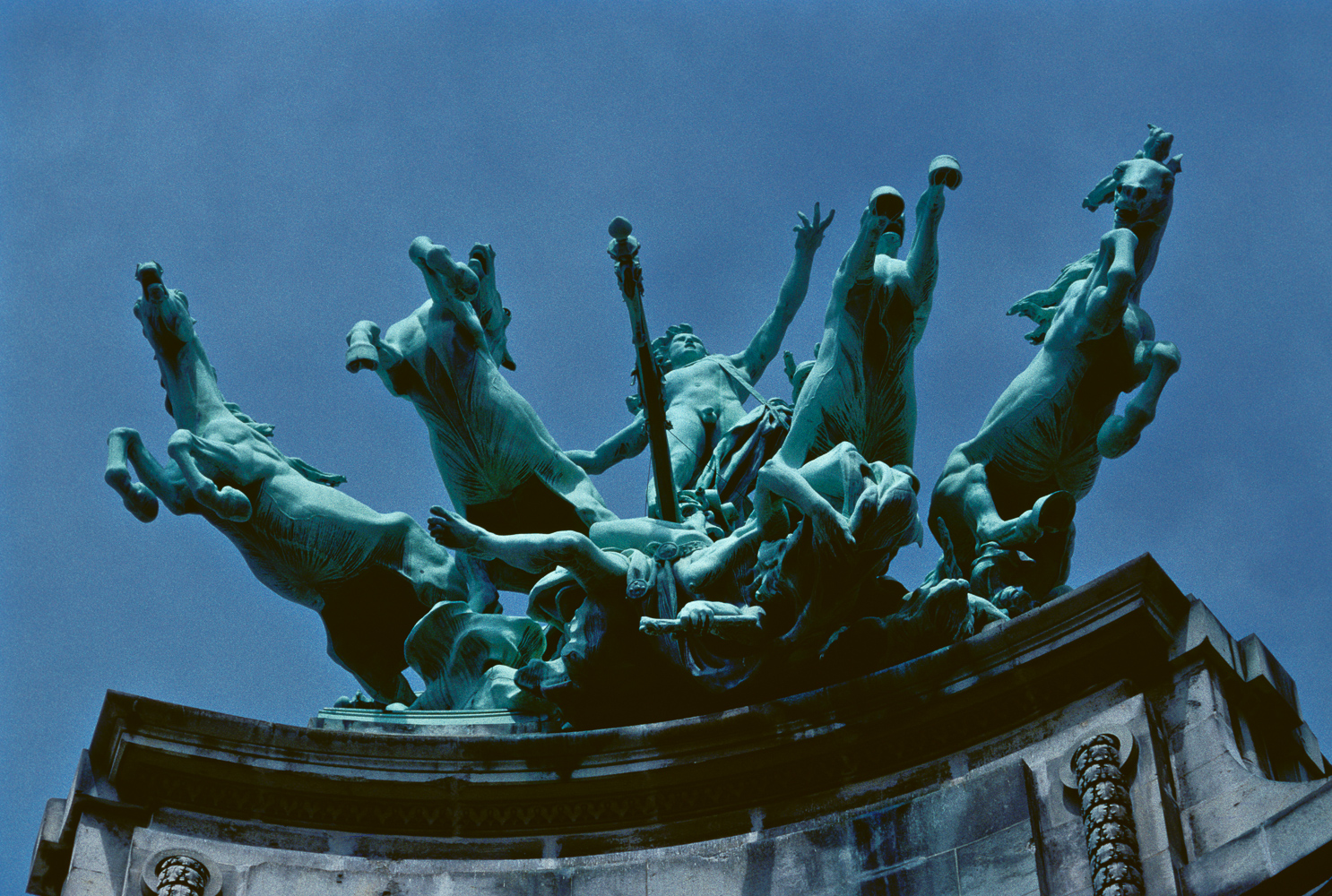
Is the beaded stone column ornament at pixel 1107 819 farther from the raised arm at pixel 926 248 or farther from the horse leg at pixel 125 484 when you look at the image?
the horse leg at pixel 125 484

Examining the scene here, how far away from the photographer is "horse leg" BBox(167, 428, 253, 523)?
18375 millimetres

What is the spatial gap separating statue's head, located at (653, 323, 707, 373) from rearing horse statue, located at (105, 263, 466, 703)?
129 inches

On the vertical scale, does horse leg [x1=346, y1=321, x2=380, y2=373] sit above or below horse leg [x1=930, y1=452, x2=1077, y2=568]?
above

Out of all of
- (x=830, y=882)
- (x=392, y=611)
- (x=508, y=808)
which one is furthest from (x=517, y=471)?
(x=830, y=882)

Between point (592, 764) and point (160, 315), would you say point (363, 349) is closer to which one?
point (160, 315)

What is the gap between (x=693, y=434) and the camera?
20406mm

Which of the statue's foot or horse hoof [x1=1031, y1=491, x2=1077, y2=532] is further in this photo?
horse hoof [x1=1031, y1=491, x2=1077, y2=532]

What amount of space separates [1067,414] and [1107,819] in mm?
4085

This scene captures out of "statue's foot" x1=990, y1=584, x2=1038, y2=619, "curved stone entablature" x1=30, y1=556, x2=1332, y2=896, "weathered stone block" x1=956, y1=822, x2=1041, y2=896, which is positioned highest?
"statue's foot" x1=990, y1=584, x2=1038, y2=619

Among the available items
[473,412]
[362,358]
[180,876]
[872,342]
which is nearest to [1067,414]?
[872,342]

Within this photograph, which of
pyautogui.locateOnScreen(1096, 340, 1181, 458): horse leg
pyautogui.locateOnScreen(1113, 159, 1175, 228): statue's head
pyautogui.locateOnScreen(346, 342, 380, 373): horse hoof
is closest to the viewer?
pyautogui.locateOnScreen(1096, 340, 1181, 458): horse leg

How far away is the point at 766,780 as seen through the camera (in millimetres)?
15945

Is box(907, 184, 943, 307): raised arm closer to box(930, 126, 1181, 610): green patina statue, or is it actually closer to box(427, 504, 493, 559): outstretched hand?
box(930, 126, 1181, 610): green patina statue

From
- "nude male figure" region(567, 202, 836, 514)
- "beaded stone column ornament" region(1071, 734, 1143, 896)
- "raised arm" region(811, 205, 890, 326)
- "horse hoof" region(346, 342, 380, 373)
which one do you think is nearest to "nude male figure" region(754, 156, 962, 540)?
"raised arm" region(811, 205, 890, 326)
